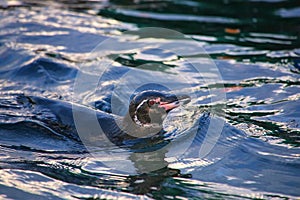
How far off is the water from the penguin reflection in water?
0.17 feet

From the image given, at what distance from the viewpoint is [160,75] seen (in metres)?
10.2

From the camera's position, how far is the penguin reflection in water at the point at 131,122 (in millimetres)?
7520

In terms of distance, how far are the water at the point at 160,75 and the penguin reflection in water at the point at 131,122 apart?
5 centimetres

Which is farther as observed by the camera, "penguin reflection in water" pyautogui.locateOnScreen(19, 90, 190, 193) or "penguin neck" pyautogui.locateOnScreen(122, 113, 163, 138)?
"penguin neck" pyautogui.locateOnScreen(122, 113, 163, 138)

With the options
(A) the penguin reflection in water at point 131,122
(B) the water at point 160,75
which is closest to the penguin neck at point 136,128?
(A) the penguin reflection in water at point 131,122

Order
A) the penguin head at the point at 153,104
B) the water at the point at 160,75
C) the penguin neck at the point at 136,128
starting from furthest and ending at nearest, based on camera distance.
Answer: the penguin neck at the point at 136,128 → the penguin head at the point at 153,104 → the water at the point at 160,75

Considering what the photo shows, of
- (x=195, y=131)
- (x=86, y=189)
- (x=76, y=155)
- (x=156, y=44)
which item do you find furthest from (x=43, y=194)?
(x=156, y=44)

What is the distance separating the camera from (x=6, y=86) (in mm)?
9648

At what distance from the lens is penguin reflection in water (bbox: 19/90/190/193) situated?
752 cm

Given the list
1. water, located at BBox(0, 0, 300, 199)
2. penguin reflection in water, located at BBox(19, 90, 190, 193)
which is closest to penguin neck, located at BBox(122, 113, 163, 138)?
penguin reflection in water, located at BBox(19, 90, 190, 193)

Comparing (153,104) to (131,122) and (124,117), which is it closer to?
(131,122)

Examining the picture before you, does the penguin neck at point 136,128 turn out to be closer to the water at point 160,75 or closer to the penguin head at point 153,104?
the penguin head at point 153,104

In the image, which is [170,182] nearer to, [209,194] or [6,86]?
[209,194]

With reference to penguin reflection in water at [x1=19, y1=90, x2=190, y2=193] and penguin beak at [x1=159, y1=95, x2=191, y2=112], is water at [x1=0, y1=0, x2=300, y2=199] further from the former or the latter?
penguin beak at [x1=159, y1=95, x2=191, y2=112]
